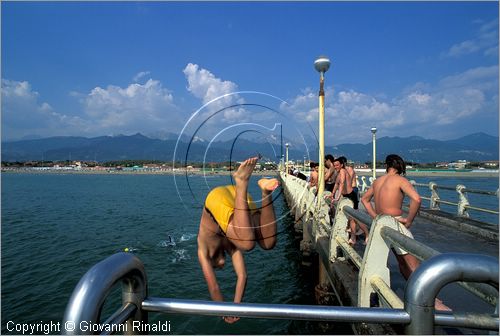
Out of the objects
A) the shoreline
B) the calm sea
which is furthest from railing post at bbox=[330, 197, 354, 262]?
the shoreline

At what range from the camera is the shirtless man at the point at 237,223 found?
6.82 ft

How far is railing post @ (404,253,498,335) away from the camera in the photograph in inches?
63.8

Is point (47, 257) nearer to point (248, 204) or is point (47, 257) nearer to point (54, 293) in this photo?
point (54, 293)

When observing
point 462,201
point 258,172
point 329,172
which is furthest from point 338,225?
point 462,201

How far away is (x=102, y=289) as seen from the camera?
5.19ft

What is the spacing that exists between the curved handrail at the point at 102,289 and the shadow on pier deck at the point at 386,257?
4.44ft

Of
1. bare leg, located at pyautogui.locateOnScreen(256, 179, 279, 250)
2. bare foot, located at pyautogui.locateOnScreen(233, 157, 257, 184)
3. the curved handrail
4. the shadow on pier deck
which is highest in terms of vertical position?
bare foot, located at pyautogui.locateOnScreen(233, 157, 257, 184)

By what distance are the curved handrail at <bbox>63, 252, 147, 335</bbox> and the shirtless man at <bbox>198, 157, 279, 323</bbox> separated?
578 millimetres

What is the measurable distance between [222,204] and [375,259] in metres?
2.69

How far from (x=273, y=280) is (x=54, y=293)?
8.22m

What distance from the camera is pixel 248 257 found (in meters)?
15.6

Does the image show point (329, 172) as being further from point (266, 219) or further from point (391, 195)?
point (266, 219)

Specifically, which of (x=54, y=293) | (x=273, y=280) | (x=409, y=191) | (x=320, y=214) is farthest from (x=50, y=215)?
(x=409, y=191)

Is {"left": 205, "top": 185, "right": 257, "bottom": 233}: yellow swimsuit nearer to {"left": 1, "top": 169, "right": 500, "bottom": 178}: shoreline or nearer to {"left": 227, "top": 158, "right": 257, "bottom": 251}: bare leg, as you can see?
{"left": 227, "top": 158, "right": 257, "bottom": 251}: bare leg
